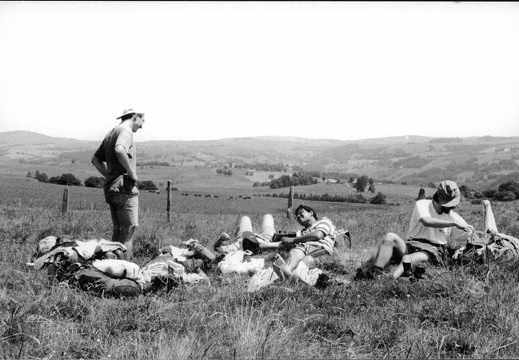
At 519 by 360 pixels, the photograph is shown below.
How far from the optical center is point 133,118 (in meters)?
6.28

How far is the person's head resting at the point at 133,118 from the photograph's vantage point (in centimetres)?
623

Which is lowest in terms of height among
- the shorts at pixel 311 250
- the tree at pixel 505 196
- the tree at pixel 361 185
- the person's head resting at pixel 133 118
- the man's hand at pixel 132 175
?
the tree at pixel 361 185

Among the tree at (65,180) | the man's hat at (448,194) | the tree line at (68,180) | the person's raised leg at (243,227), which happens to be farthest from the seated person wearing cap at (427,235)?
the tree at (65,180)

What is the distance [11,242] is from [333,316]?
19.2ft

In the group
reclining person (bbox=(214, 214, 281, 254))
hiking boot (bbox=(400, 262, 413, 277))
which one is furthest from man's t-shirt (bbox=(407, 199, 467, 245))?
reclining person (bbox=(214, 214, 281, 254))

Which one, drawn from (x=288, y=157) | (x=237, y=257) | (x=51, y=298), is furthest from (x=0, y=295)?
(x=288, y=157)

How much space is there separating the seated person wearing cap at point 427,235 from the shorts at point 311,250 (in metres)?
0.66

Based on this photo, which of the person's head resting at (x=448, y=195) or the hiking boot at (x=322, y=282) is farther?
the person's head resting at (x=448, y=195)

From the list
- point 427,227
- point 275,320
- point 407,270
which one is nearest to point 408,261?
point 407,270

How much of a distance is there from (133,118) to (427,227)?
418 centimetres

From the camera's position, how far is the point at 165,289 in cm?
466

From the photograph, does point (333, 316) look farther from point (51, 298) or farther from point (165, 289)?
point (51, 298)

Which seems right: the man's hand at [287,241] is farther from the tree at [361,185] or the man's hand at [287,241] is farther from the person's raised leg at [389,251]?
the tree at [361,185]

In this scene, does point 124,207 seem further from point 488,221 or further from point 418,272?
point 488,221
